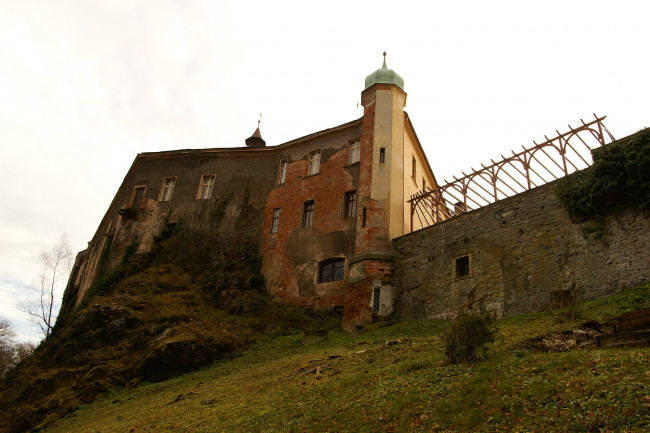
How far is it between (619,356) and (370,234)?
1364cm

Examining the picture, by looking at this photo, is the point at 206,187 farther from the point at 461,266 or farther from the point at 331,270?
the point at 461,266

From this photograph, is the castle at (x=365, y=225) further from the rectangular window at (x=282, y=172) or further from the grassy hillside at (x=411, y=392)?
the grassy hillside at (x=411, y=392)

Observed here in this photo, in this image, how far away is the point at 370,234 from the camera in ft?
71.6

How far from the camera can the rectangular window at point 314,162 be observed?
27181 millimetres

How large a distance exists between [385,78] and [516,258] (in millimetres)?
12528

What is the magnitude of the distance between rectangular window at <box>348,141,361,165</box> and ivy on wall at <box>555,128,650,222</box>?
11.4 metres

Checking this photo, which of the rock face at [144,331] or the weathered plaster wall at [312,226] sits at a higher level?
the weathered plaster wall at [312,226]

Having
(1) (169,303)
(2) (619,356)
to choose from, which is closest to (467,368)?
(2) (619,356)

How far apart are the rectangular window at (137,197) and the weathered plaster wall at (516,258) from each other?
667 inches

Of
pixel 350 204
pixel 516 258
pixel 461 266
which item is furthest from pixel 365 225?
pixel 516 258

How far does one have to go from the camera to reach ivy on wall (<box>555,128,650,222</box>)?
1392 cm

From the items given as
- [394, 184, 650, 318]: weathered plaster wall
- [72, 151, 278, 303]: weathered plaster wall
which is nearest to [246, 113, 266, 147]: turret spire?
[72, 151, 278, 303]: weathered plaster wall

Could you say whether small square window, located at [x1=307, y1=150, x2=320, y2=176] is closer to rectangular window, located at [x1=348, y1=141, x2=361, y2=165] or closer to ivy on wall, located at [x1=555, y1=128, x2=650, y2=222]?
rectangular window, located at [x1=348, y1=141, x2=361, y2=165]

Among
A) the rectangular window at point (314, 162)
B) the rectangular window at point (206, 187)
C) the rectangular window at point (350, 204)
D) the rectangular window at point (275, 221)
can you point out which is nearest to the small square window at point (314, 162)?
the rectangular window at point (314, 162)
